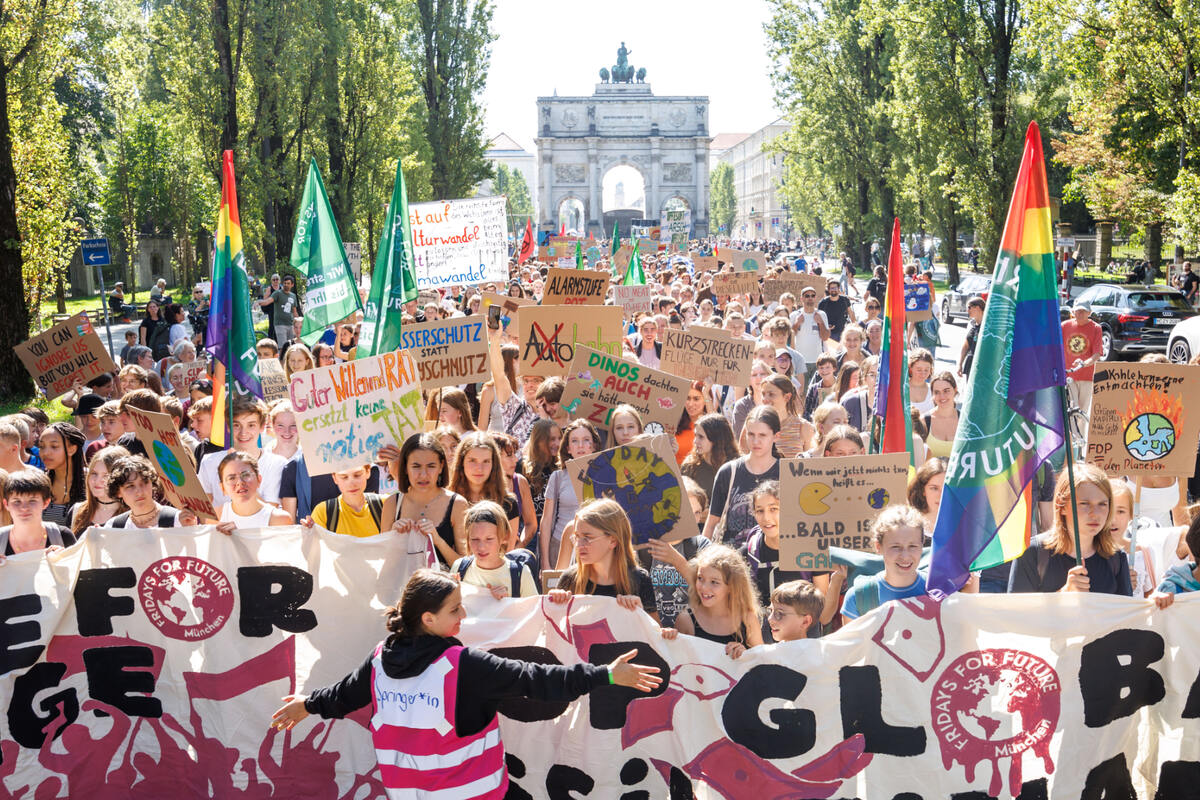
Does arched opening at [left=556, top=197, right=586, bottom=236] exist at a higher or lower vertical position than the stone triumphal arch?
lower

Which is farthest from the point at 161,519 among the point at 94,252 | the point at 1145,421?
the point at 94,252

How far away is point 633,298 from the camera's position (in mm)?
16641

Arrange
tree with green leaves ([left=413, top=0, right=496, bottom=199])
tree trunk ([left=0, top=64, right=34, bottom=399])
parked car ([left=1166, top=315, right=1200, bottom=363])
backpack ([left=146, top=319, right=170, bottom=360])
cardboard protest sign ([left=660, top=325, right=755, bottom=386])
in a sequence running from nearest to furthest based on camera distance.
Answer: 1. cardboard protest sign ([left=660, top=325, right=755, bottom=386])
2. backpack ([left=146, top=319, right=170, bottom=360])
3. tree trunk ([left=0, top=64, right=34, bottom=399])
4. parked car ([left=1166, top=315, right=1200, bottom=363])
5. tree with green leaves ([left=413, top=0, right=496, bottom=199])

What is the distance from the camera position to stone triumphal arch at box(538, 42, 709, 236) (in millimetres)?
112062

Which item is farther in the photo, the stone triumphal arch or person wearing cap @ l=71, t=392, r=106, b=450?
the stone triumphal arch

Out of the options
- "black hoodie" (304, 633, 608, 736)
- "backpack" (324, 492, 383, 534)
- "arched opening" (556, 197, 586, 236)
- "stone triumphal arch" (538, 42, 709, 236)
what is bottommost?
"black hoodie" (304, 633, 608, 736)

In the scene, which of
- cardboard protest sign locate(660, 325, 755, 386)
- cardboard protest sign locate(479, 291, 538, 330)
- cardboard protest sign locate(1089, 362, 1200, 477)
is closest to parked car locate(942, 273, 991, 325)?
cardboard protest sign locate(479, 291, 538, 330)

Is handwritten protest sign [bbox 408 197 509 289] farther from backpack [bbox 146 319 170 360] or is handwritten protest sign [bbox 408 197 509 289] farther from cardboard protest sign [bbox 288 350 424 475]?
cardboard protest sign [bbox 288 350 424 475]

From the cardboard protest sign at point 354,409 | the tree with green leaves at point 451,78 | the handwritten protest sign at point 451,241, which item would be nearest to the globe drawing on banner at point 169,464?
the cardboard protest sign at point 354,409

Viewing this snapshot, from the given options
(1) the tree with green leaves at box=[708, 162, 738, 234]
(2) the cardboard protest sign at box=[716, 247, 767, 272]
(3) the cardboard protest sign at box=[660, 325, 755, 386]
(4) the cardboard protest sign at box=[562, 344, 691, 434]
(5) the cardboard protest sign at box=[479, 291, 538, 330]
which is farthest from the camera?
(1) the tree with green leaves at box=[708, 162, 738, 234]

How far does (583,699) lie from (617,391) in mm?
3525

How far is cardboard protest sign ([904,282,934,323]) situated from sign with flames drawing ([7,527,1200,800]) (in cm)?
1035

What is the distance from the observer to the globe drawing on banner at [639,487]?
234 inches

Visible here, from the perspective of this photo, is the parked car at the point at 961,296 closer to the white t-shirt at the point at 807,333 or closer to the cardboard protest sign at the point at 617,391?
the white t-shirt at the point at 807,333
